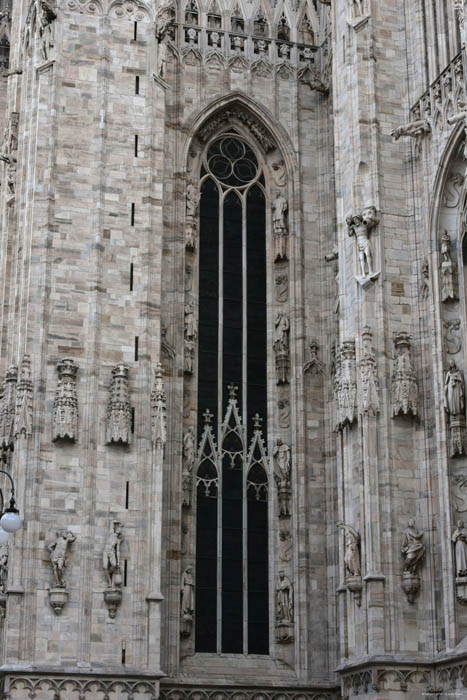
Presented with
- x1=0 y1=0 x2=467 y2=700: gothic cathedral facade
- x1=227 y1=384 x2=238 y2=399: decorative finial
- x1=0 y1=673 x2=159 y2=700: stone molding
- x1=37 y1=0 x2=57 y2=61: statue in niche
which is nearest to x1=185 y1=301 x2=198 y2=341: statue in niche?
x1=0 y1=0 x2=467 y2=700: gothic cathedral facade

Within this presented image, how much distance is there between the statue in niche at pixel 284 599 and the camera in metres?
29.9

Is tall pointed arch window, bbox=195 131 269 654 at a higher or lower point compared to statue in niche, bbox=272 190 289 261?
lower

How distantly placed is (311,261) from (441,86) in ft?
20.4

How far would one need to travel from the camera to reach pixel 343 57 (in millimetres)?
29984

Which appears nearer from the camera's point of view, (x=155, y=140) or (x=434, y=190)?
(x=434, y=190)

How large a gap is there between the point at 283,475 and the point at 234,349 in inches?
127

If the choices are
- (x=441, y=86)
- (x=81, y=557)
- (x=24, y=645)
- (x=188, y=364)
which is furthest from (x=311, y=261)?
(x=24, y=645)

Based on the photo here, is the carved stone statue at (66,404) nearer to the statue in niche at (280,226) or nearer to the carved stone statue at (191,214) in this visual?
the carved stone statue at (191,214)

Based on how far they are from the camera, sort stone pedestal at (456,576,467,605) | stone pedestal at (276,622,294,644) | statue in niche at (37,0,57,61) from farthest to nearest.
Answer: statue in niche at (37,0,57,61) → stone pedestal at (276,622,294,644) → stone pedestal at (456,576,467,605)

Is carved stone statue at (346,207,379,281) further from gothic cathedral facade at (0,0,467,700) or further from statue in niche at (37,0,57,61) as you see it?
statue in niche at (37,0,57,61)

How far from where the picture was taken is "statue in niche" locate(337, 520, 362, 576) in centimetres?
2622

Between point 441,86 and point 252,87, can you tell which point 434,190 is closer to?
point 441,86

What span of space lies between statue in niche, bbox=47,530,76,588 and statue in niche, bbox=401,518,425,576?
6611 mm

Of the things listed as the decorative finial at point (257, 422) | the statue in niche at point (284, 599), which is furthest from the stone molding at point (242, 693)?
the decorative finial at point (257, 422)
